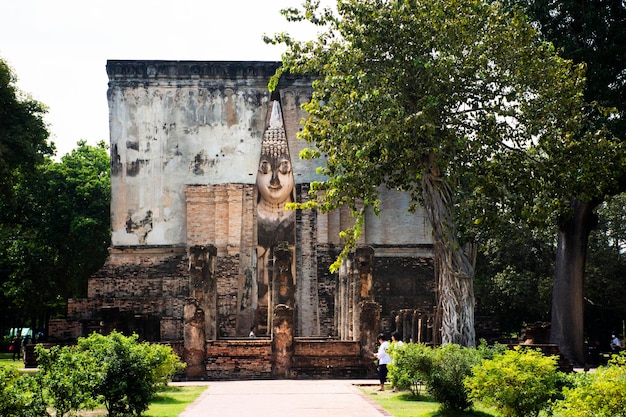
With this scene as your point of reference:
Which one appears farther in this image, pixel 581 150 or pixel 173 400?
pixel 581 150

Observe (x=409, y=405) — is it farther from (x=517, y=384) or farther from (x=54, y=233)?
(x=54, y=233)

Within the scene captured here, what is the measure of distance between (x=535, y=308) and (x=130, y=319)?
14.0 metres

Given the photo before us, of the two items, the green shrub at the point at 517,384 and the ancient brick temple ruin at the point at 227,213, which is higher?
the ancient brick temple ruin at the point at 227,213

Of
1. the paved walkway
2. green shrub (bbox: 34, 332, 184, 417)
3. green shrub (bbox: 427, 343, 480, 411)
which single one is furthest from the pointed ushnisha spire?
green shrub (bbox: 427, 343, 480, 411)

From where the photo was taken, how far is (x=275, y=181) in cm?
2562

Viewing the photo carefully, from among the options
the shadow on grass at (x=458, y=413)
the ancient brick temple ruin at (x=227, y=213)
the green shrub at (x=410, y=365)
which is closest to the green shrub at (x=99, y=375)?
the green shrub at (x=410, y=365)

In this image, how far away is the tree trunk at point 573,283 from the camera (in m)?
20.2

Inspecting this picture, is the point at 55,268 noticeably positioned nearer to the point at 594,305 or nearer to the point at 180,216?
the point at 180,216

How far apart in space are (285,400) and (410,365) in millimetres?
1949

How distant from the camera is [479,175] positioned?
1433cm

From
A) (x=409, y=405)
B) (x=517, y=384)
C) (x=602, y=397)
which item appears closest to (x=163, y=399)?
(x=409, y=405)

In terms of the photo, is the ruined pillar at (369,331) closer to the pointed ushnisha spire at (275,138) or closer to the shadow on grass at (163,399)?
the shadow on grass at (163,399)

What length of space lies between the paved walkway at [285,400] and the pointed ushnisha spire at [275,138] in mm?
10365

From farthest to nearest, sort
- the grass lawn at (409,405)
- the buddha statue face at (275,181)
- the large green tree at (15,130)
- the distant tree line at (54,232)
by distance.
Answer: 1. the distant tree line at (54,232)
2. the buddha statue face at (275,181)
3. the large green tree at (15,130)
4. the grass lawn at (409,405)
